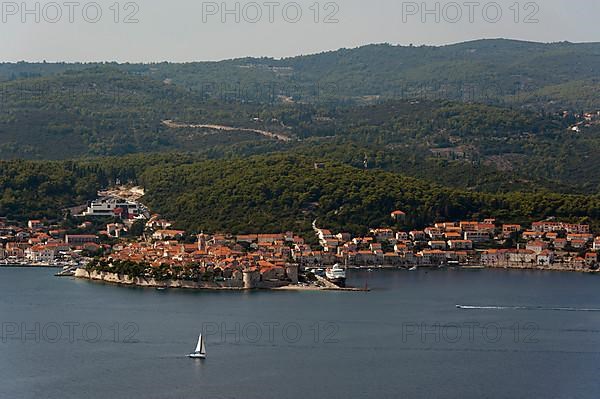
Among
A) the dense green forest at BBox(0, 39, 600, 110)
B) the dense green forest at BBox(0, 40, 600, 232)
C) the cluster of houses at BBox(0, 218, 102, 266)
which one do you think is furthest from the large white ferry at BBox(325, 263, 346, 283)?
the dense green forest at BBox(0, 39, 600, 110)

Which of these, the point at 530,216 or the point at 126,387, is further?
the point at 530,216

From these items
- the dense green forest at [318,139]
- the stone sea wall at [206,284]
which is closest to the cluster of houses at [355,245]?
the dense green forest at [318,139]

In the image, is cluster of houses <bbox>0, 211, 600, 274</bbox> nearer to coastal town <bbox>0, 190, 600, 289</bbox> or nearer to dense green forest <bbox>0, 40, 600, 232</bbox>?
coastal town <bbox>0, 190, 600, 289</bbox>

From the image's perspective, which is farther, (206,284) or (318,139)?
(318,139)

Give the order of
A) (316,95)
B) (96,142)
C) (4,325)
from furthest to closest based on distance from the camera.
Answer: (316,95) < (96,142) < (4,325)

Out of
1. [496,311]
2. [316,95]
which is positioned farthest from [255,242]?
[316,95]

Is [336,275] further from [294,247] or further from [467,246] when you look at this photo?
[467,246]

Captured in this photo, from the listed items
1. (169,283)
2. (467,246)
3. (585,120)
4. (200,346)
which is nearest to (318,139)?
(585,120)

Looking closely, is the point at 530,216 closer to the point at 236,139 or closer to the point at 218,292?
the point at 218,292
